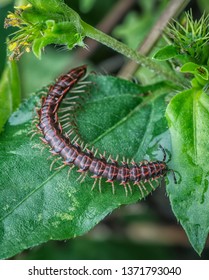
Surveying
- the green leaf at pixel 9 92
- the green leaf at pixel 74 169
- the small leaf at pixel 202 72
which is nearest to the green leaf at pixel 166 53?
the small leaf at pixel 202 72

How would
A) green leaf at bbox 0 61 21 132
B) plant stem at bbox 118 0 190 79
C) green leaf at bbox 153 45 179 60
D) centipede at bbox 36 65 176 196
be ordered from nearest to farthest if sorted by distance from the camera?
1. green leaf at bbox 153 45 179 60
2. centipede at bbox 36 65 176 196
3. green leaf at bbox 0 61 21 132
4. plant stem at bbox 118 0 190 79

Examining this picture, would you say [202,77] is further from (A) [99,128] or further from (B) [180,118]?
(A) [99,128]

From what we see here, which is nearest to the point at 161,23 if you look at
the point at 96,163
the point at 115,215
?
the point at 96,163

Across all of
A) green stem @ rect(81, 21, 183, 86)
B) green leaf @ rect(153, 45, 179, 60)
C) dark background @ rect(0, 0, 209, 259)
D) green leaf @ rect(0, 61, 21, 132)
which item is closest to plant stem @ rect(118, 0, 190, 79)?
dark background @ rect(0, 0, 209, 259)

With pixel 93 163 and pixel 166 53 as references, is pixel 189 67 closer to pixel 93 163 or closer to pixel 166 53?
pixel 166 53

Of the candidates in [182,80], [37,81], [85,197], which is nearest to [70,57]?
[37,81]

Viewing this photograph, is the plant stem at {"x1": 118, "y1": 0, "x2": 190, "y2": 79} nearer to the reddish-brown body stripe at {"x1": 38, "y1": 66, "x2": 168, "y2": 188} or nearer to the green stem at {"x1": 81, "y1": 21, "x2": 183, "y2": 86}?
the green stem at {"x1": 81, "y1": 21, "x2": 183, "y2": 86}
